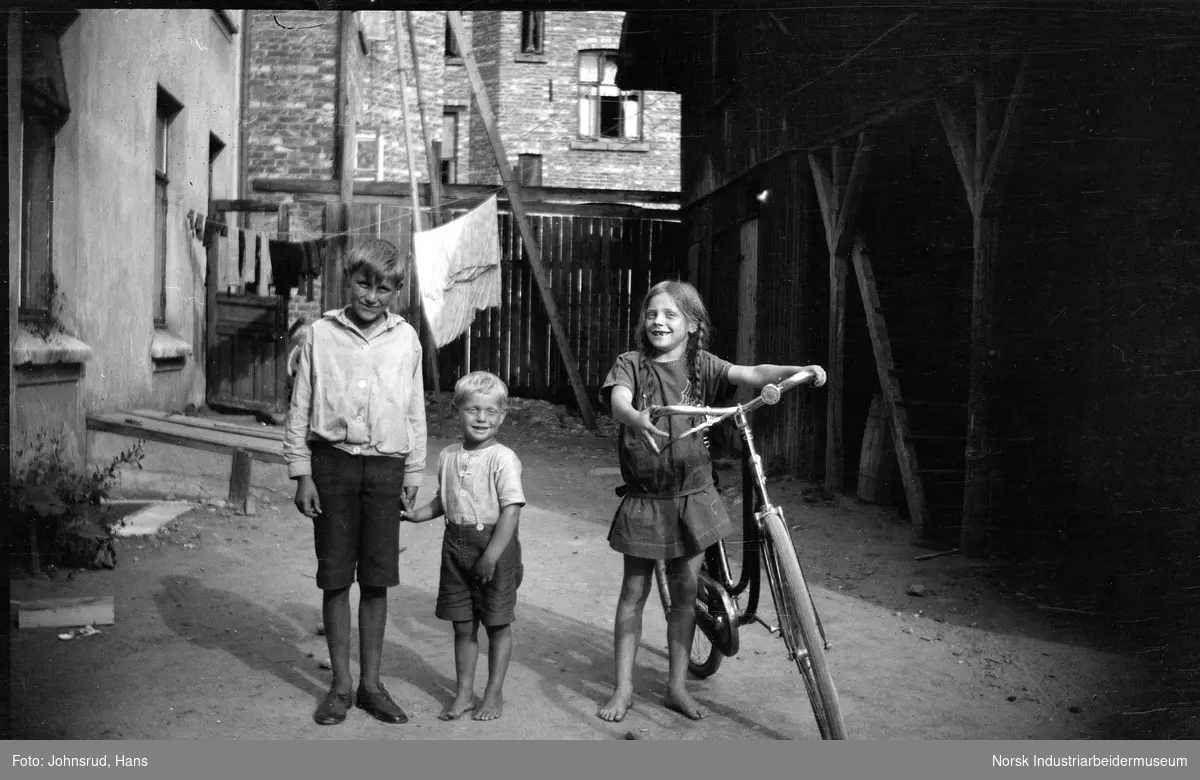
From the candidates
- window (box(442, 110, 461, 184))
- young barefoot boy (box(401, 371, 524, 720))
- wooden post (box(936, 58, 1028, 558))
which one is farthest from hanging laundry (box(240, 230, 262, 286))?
window (box(442, 110, 461, 184))

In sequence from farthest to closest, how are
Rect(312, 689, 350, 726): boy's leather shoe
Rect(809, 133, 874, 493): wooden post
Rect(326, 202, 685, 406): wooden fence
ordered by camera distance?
1. Rect(326, 202, 685, 406): wooden fence
2. Rect(809, 133, 874, 493): wooden post
3. Rect(312, 689, 350, 726): boy's leather shoe

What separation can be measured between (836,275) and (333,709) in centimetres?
527

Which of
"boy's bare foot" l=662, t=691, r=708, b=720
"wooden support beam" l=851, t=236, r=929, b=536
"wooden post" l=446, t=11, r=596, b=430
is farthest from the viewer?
"wooden post" l=446, t=11, r=596, b=430

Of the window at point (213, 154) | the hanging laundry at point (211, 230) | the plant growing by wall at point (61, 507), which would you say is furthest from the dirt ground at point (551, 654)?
the window at point (213, 154)

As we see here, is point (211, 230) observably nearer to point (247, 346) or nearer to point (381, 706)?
point (247, 346)

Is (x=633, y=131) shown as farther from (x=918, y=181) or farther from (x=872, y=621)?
(x=872, y=621)

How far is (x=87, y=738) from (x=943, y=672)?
3.01 metres

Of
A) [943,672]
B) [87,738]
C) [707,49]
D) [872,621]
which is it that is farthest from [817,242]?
[87,738]

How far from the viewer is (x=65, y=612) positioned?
13.5 ft

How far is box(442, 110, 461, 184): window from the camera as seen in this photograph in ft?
104

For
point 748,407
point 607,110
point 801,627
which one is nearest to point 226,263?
point 748,407

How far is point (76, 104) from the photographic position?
581cm

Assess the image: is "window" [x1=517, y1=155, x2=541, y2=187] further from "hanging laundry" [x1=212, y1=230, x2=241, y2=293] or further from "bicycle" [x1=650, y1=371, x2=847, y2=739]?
"bicycle" [x1=650, y1=371, x2=847, y2=739]

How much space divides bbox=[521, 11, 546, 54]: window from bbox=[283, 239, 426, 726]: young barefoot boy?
2109 centimetres
